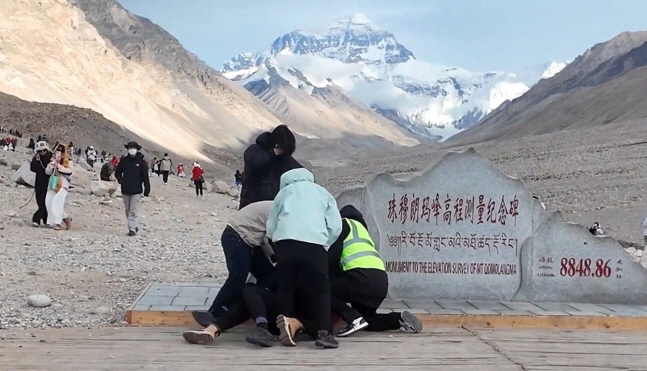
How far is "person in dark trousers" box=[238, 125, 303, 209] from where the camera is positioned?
7754mm

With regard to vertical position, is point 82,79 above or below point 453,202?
above

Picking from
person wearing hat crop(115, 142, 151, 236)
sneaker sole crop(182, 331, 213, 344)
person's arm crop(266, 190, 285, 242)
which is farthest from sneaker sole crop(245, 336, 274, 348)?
person wearing hat crop(115, 142, 151, 236)

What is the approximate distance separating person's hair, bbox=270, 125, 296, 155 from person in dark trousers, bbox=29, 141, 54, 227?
816 centimetres

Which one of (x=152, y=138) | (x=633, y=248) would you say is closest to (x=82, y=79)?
(x=152, y=138)

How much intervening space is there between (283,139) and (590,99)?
→ 332ft

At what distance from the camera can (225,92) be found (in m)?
147

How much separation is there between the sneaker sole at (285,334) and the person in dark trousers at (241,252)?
59 cm

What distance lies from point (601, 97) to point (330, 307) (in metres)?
100

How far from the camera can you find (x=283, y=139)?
769cm

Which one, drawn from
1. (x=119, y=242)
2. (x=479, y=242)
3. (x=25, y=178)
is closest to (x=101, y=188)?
(x=25, y=178)

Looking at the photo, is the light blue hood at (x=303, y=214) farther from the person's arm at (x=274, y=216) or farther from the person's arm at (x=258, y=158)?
the person's arm at (x=258, y=158)

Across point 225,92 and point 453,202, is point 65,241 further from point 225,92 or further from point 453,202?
point 225,92

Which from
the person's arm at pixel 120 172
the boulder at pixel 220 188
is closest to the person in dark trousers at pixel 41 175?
the person's arm at pixel 120 172

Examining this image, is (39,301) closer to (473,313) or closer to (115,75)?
(473,313)
